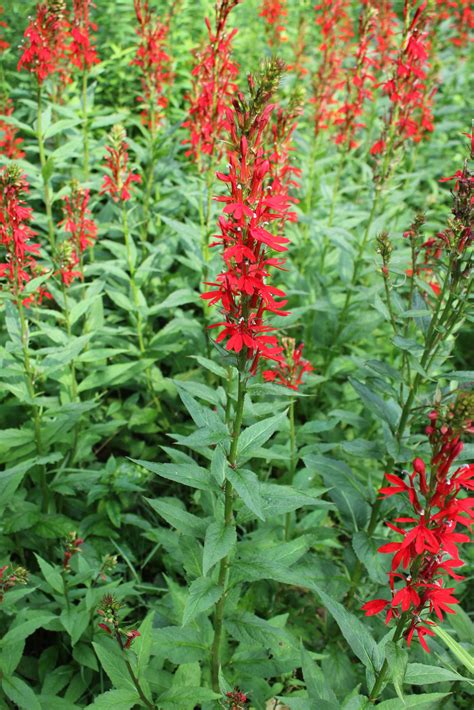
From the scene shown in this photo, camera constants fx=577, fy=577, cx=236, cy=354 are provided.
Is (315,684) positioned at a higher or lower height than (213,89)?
lower

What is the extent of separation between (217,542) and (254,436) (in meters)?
0.42

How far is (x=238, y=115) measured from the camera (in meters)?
1.86

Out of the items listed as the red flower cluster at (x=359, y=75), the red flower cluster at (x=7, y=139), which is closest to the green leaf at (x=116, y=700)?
the red flower cluster at (x=7, y=139)

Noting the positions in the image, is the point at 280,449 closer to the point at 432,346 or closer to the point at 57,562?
the point at 432,346

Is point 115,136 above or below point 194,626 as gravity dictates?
above

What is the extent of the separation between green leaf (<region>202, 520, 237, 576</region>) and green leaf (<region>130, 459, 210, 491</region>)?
149 mm

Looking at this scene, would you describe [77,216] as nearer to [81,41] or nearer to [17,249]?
[17,249]

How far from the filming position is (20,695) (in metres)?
2.22

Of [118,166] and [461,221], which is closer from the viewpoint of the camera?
[461,221]

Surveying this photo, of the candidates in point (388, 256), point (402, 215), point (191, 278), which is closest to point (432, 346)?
point (388, 256)

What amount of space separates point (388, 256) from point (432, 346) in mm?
467

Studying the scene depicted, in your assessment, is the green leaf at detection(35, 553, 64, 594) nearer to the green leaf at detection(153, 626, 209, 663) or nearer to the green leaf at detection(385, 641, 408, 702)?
the green leaf at detection(153, 626, 209, 663)

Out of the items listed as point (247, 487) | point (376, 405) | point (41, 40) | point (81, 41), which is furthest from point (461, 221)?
point (81, 41)

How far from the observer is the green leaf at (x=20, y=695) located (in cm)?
221
